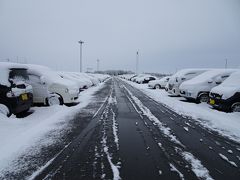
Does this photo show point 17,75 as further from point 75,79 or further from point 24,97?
point 75,79

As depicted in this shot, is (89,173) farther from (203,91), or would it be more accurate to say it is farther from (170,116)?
(203,91)

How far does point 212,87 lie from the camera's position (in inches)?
510

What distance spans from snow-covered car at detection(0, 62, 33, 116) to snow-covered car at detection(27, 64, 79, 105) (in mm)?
2222

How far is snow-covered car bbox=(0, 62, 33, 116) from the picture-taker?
7.27 m

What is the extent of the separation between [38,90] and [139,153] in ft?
24.5

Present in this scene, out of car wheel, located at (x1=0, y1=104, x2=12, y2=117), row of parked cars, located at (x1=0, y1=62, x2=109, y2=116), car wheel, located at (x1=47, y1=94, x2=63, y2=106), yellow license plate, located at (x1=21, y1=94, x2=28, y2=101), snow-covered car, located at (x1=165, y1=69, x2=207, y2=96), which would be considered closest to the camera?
car wheel, located at (x1=0, y1=104, x2=12, y2=117)

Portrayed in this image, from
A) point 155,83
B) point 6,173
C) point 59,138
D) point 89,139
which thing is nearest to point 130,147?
point 89,139

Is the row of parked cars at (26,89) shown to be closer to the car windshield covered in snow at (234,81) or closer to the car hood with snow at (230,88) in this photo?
the car hood with snow at (230,88)

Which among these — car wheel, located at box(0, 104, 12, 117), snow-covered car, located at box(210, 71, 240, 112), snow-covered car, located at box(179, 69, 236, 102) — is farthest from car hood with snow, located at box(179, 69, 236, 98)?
car wheel, located at box(0, 104, 12, 117)

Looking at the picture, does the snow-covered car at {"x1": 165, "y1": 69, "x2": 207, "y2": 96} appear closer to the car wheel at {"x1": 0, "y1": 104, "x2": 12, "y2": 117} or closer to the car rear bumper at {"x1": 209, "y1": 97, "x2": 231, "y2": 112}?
the car rear bumper at {"x1": 209, "y1": 97, "x2": 231, "y2": 112}

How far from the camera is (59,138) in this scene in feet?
19.5

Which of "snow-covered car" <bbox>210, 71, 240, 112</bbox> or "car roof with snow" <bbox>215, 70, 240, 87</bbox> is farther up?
"car roof with snow" <bbox>215, 70, 240, 87</bbox>

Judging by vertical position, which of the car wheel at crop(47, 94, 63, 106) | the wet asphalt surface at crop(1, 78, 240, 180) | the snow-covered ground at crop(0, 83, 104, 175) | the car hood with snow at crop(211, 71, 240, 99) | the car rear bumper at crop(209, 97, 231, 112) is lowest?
the snow-covered ground at crop(0, 83, 104, 175)

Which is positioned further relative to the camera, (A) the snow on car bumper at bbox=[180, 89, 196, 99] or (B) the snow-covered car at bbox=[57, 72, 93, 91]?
(B) the snow-covered car at bbox=[57, 72, 93, 91]
